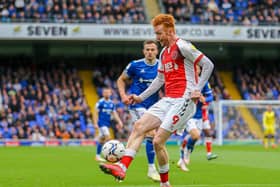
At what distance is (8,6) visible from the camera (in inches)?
1507

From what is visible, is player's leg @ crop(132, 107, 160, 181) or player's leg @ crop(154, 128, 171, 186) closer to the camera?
player's leg @ crop(154, 128, 171, 186)

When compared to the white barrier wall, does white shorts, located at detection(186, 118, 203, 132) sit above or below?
below

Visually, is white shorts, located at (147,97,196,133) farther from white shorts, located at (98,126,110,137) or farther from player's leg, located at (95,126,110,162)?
white shorts, located at (98,126,110,137)

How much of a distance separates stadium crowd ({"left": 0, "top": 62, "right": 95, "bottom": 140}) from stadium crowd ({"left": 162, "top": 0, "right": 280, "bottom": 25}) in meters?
6.78

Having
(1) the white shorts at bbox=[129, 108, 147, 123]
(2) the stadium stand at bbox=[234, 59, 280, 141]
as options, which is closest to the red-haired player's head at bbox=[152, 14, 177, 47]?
(1) the white shorts at bbox=[129, 108, 147, 123]

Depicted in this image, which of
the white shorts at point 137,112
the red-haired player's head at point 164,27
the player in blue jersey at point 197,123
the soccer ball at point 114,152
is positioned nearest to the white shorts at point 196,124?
the player in blue jersey at point 197,123

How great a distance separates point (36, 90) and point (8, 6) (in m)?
4.56

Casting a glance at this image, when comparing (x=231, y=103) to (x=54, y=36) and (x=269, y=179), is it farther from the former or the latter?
(x=269, y=179)

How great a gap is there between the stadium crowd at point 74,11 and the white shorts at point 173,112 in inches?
1127

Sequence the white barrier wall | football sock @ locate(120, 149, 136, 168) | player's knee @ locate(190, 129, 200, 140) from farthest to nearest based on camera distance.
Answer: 1. the white barrier wall
2. player's knee @ locate(190, 129, 200, 140)
3. football sock @ locate(120, 149, 136, 168)

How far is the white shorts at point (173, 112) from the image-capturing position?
10156mm

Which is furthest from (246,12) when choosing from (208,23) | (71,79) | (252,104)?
(71,79)

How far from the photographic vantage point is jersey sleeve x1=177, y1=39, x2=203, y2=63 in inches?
399

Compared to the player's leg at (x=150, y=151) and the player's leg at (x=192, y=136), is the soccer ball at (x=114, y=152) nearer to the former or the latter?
the player's leg at (x=150, y=151)
